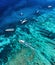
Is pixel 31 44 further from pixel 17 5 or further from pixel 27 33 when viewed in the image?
pixel 17 5

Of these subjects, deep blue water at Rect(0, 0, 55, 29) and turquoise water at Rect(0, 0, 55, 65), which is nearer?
turquoise water at Rect(0, 0, 55, 65)

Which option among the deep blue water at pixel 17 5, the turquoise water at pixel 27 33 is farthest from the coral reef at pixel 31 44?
the deep blue water at pixel 17 5

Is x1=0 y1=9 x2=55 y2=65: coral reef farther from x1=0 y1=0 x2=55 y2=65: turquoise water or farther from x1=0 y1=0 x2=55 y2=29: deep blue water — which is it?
x1=0 y1=0 x2=55 y2=29: deep blue water

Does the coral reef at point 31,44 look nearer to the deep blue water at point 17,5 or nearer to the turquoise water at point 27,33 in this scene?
the turquoise water at point 27,33

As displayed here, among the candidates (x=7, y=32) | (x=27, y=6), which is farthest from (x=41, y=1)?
(x=7, y=32)

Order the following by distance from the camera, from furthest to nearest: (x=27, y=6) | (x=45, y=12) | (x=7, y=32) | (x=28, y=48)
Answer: (x=27, y=6) → (x=45, y=12) → (x=7, y=32) → (x=28, y=48)

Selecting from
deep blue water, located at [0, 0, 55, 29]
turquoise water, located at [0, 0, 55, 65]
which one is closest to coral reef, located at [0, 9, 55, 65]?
turquoise water, located at [0, 0, 55, 65]

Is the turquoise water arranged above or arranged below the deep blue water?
below

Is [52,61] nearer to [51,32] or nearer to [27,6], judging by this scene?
[51,32]
